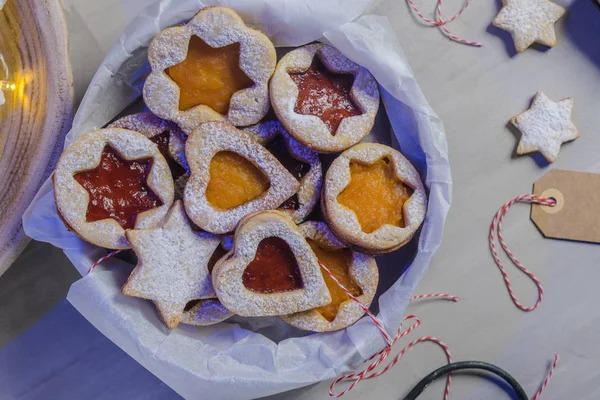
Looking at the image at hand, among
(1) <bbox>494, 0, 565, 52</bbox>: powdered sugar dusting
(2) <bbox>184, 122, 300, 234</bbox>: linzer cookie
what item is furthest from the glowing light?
(1) <bbox>494, 0, 565, 52</bbox>: powdered sugar dusting

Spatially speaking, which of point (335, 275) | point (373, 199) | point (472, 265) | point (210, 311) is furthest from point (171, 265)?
point (472, 265)

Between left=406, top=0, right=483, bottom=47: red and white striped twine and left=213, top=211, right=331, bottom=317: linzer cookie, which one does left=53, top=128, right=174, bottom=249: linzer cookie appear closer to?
left=213, top=211, right=331, bottom=317: linzer cookie

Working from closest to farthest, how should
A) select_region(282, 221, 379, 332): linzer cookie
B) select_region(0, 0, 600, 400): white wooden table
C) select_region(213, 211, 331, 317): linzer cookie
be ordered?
select_region(213, 211, 331, 317): linzer cookie < select_region(282, 221, 379, 332): linzer cookie < select_region(0, 0, 600, 400): white wooden table

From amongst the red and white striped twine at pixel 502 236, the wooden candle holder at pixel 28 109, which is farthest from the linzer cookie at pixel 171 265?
the red and white striped twine at pixel 502 236

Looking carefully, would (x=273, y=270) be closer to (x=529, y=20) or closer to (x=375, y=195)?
(x=375, y=195)

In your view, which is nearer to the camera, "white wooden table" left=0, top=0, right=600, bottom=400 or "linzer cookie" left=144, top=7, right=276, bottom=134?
"linzer cookie" left=144, top=7, right=276, bottom=134

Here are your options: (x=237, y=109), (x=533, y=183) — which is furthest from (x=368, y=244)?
(x=533, y=183)
